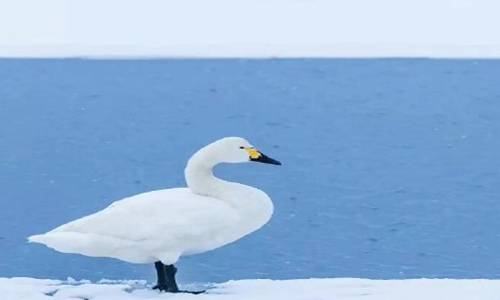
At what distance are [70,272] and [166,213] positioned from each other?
289 mm

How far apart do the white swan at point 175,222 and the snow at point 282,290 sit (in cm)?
7

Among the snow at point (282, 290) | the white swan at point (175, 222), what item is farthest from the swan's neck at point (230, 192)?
the snow at point (282, 290)

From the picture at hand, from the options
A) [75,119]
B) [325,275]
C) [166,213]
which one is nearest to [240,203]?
[166,213]

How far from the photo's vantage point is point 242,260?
222 centimetres

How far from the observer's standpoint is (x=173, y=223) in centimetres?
203

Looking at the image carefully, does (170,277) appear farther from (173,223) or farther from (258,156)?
(258,156)

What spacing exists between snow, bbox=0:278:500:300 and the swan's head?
239 millimetres

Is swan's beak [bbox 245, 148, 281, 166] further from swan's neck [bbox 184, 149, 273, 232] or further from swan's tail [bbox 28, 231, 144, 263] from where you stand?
swan's tail [bbox 28, 231, 144, 263]

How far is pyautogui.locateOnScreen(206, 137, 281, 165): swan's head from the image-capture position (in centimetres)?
210

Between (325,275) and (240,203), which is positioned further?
(325,275)

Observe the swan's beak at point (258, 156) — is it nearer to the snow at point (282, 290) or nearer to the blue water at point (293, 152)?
the blue water at point (293, 152)

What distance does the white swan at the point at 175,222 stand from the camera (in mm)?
2025
